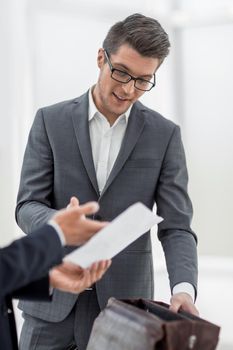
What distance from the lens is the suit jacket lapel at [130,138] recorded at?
1980 mm

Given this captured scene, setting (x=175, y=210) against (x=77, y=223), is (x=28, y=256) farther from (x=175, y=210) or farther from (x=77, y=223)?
(x=175, y=210)

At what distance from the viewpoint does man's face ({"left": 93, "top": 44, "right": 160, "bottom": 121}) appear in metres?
1.94

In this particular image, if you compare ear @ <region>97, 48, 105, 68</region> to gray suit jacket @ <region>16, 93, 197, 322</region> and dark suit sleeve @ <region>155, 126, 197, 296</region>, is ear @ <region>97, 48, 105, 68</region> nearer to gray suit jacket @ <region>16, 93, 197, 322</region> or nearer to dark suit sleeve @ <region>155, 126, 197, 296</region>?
gray suit jacket @ <region>16, 93, 197, 322</region>

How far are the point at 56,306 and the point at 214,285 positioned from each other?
1.49 metres

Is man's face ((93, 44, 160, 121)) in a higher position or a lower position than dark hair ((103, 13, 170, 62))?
lower

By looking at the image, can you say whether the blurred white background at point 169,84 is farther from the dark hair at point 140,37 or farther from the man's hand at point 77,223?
the man's hand at point 77,223

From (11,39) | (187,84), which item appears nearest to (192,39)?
(187,84)

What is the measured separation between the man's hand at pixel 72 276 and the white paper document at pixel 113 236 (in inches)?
2.5

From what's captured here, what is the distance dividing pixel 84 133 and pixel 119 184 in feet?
0.68

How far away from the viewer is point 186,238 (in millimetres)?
1993

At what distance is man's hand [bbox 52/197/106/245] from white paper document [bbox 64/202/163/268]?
29 mm

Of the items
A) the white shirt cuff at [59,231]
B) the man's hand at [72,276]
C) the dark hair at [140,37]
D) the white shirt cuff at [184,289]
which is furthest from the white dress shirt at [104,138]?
the white shirt cuff at [59,231]

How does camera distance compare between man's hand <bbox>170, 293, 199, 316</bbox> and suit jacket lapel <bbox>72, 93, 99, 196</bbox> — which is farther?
suit jacket lapel <bbox>72, 93, 99, 196</bbox>

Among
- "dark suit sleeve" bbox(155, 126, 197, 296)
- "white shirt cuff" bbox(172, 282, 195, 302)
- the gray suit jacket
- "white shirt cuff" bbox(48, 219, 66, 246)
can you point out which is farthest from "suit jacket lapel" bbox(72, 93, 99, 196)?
"white shirt cuff" bbox(48, 219, 66, 246)
